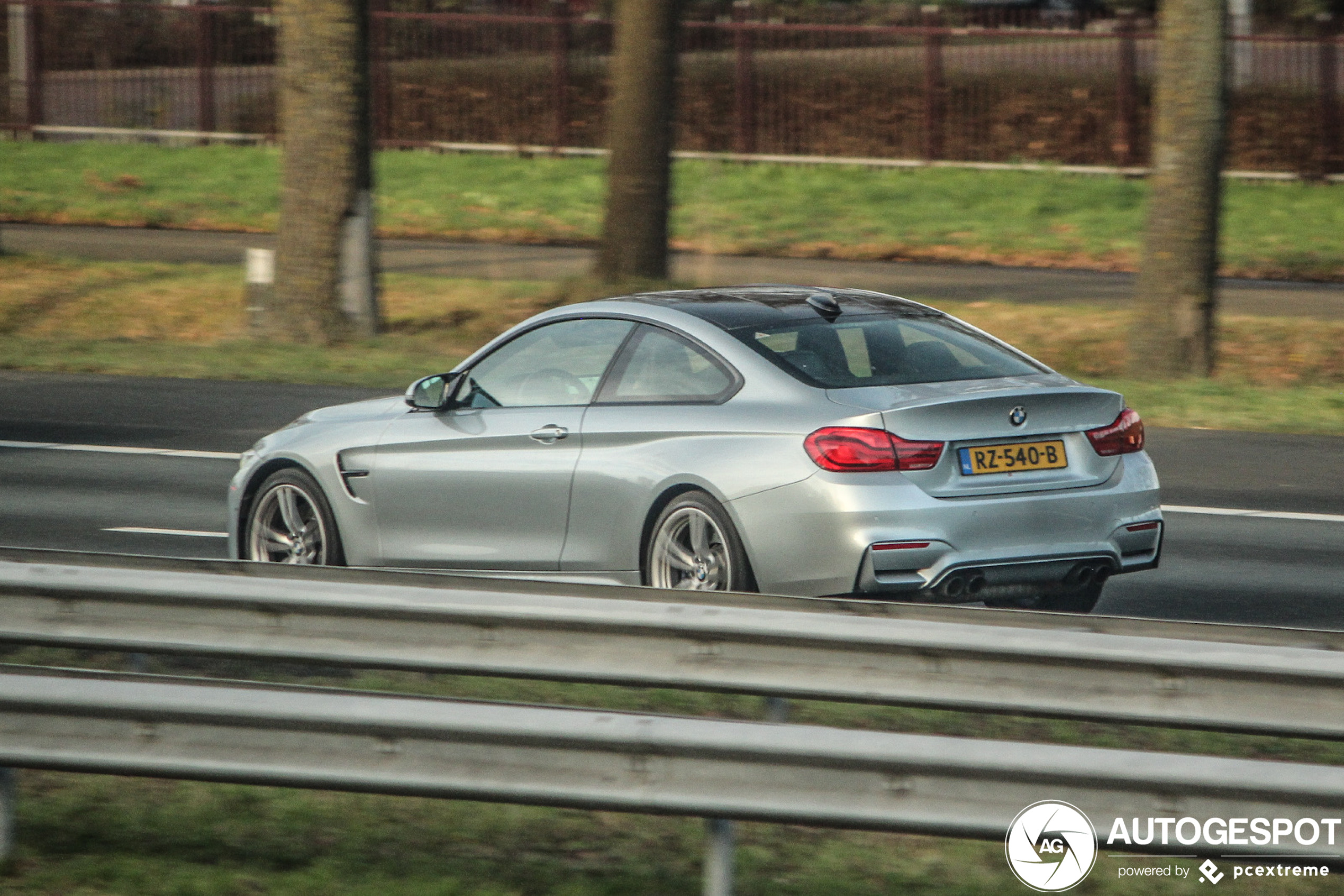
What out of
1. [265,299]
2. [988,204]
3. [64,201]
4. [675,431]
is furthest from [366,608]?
[64,201]

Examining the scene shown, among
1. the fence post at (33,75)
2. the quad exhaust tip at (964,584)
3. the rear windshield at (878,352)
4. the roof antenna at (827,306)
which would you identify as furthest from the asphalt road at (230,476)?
the fence post at (33,75)

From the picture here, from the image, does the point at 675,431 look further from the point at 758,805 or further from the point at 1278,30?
the point at 1278,30

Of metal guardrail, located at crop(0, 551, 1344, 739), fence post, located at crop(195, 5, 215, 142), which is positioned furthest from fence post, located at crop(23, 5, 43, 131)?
metal guardrail, located at crop(0, 551, 1344, 739)

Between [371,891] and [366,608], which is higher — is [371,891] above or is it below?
below

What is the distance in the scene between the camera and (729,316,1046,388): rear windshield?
7.15 metres

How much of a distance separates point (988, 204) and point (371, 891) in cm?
2343

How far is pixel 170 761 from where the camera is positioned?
4434 mm

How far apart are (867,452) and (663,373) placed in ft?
3.73

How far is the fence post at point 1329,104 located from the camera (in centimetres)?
2839

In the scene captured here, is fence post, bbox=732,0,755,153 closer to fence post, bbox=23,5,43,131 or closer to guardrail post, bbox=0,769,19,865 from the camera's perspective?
fence post, bbox=23,5,43,131

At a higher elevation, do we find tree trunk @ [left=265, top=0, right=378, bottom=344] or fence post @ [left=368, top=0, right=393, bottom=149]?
fence post @ [left=368, top=0, right=393, bottom=149]

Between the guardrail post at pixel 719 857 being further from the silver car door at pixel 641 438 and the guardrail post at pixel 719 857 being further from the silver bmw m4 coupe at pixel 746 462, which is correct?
the silver car door at pixel 641 438

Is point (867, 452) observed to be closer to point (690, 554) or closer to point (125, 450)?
point (690, 554)

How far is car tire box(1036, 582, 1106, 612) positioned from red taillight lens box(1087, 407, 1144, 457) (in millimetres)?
578
